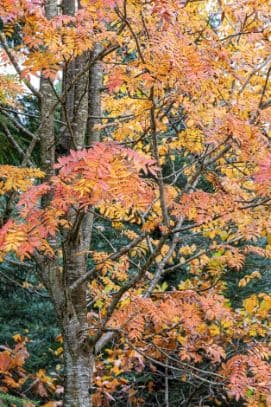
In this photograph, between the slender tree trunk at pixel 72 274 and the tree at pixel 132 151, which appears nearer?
the tree at pixel 132 151

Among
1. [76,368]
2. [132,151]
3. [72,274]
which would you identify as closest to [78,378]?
[76,368]

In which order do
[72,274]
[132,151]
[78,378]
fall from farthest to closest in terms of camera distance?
[72,274] → [78,378] → [132,151]

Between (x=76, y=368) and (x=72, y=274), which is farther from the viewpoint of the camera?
(x=72, y=274)

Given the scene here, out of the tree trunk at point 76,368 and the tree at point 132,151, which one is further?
the tree trunk at point 76,368

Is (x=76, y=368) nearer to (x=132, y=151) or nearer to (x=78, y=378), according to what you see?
(x=78, y=378)

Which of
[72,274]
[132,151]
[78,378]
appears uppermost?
[132,151]

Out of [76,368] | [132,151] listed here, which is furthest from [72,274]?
[132,151]

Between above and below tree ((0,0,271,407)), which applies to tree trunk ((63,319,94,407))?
Result: below

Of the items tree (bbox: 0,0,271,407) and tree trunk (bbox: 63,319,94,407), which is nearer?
tree (bbox: 0,0,271,407)

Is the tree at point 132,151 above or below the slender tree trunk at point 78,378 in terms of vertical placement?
above

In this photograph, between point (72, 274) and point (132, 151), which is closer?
point (132, 151)

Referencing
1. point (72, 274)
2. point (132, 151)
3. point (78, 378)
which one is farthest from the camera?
point (72, 274)

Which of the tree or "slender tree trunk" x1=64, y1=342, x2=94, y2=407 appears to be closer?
the tree

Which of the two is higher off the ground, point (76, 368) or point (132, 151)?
point (132, 151)
